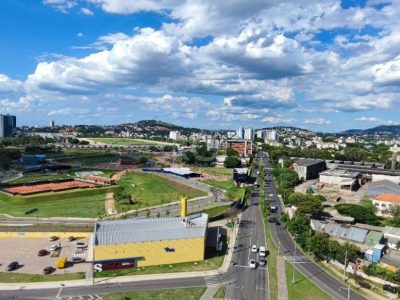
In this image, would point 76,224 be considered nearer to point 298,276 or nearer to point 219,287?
point 219,287

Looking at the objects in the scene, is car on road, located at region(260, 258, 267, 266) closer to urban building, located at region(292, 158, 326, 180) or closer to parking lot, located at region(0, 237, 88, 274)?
parking lot, located at region(0, 237, 88, 274)

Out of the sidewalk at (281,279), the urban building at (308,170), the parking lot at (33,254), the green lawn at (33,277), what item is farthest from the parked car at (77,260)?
the urban building at (308,170)

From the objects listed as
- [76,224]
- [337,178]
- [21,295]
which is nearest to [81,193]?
[76,224]

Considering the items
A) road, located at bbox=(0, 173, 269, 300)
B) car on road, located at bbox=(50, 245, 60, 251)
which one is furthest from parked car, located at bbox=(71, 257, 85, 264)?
road, located at bbox=(0, 173, 269, 300)

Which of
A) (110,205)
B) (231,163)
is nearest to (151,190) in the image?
(110,205)

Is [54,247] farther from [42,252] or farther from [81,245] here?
[81,245]

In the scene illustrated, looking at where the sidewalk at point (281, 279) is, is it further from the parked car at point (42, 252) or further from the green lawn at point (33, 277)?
the parked car at point (42, 252)
